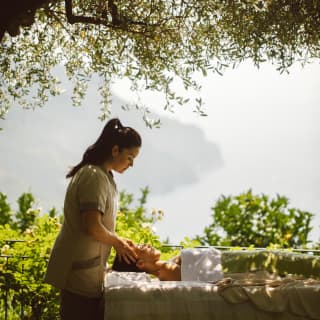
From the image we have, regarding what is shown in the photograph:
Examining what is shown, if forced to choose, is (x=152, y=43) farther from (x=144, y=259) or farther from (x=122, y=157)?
(x=144, y=259)

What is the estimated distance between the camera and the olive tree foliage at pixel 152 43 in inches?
148

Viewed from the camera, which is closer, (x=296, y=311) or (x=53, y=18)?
(x=296, y=311)

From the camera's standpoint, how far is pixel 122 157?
112 inches

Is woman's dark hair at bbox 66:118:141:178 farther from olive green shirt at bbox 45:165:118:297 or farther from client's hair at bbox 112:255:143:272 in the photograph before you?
client's hair at bbox 112:255:143:272

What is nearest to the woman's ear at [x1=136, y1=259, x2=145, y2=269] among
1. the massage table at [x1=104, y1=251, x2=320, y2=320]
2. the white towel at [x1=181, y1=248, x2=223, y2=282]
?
the white towel at [x1=181, y1=248, x2=223, y2=282]

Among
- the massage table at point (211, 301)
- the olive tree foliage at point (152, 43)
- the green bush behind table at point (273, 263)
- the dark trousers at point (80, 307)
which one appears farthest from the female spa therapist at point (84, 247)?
the green bush behind table at point (273, 263)

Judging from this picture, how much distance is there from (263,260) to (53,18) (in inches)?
94.0

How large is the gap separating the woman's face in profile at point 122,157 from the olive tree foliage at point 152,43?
2.85ft

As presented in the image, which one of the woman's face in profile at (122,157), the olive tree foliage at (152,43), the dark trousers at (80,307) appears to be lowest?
the dark trousers at (80,307)

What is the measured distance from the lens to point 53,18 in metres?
4.10

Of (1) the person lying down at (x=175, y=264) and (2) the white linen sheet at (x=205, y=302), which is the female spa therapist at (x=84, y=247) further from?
(1) the person lying down at (x=175, y=264)

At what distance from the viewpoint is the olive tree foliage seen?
Answer: 3.76 meters

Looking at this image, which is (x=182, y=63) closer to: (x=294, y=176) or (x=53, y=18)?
(x=53, y=18)

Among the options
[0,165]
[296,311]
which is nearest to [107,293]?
[296,311]
